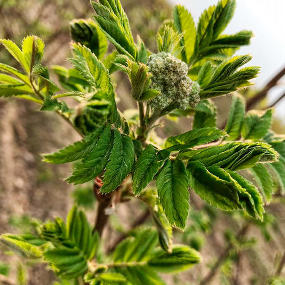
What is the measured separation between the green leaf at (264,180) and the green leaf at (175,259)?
39 cm

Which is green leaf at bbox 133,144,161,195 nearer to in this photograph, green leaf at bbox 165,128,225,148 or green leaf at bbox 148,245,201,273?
green leaf at bbox 165,128,225,148

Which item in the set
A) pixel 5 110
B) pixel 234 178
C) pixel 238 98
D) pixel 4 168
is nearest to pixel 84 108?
pixel 234 178

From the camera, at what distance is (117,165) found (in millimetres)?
679

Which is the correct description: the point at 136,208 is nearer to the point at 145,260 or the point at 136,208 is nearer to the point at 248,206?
the point at 145,260

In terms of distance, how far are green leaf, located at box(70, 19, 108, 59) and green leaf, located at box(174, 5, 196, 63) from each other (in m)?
0.24

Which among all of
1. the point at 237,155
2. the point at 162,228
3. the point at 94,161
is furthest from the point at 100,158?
the point at 162,228

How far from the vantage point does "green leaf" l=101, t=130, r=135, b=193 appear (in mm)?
668

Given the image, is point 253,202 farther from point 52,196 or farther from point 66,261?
point 52,196

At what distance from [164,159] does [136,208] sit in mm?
3900

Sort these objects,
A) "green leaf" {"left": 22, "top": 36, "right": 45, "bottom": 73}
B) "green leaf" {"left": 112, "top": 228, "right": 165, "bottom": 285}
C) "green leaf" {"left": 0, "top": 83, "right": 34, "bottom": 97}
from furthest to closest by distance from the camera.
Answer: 1. "green leaf" {"left": 112, "top": 228, "right": 165, "bottom": 285}
2. "green leaf" {"left": 0, "top": 83, "right": 34, "bottom": 97}
3. "green leaf" {"left": 22, "top": 36, "right": 45, "bottom": 73}

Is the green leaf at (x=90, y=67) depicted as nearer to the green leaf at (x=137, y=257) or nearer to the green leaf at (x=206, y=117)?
the green leaf at (x=206, y=117)

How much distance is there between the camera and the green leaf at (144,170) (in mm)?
689

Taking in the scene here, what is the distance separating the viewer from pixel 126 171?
681mm

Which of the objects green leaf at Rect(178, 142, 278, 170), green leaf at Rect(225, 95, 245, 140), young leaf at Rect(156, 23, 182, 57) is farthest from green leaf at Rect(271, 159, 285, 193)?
young leaf at Rect(156, 23, 182, 57)
